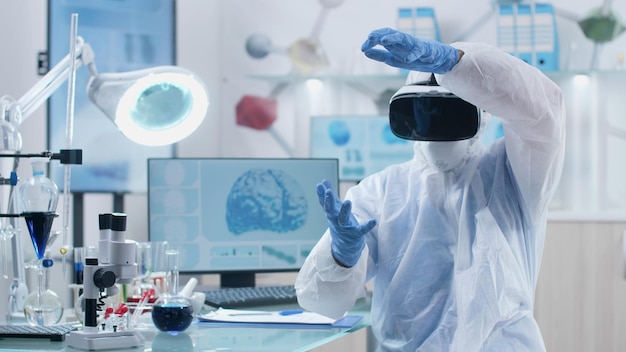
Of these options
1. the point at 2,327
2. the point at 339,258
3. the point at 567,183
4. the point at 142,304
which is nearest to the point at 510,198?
the point at 339,258

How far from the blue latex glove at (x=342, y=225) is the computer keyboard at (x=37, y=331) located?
1.86ft

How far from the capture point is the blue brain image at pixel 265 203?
2703 millimetres

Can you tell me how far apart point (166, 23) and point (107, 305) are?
1.90m

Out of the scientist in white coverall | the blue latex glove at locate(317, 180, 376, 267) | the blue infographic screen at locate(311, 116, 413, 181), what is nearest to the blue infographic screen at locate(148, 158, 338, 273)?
the scientist in white coverall

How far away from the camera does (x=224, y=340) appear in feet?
6.17

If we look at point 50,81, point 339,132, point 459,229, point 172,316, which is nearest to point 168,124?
point 50,81

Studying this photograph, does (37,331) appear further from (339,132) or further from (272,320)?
(339,132)

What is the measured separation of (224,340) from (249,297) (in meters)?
0.54

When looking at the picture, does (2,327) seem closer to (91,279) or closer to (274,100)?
(91,279)

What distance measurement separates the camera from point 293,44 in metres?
4.18

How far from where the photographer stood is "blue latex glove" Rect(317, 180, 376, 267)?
6.34 feet

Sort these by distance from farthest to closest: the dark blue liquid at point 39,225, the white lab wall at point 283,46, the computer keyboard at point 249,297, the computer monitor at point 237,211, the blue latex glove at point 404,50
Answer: the white lab wall at point 283,46, the computer monitor at point 237,211, the computer keyboard at point 249,297, the dark blue liquid at point 39,225, the blue latex glove at point 404,50

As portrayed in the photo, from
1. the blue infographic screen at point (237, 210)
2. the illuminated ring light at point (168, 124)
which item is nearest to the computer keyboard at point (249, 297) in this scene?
the blue infographic screen at point (237, 210)

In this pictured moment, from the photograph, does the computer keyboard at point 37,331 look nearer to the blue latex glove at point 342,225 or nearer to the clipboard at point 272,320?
the clipboard at point 272,320
